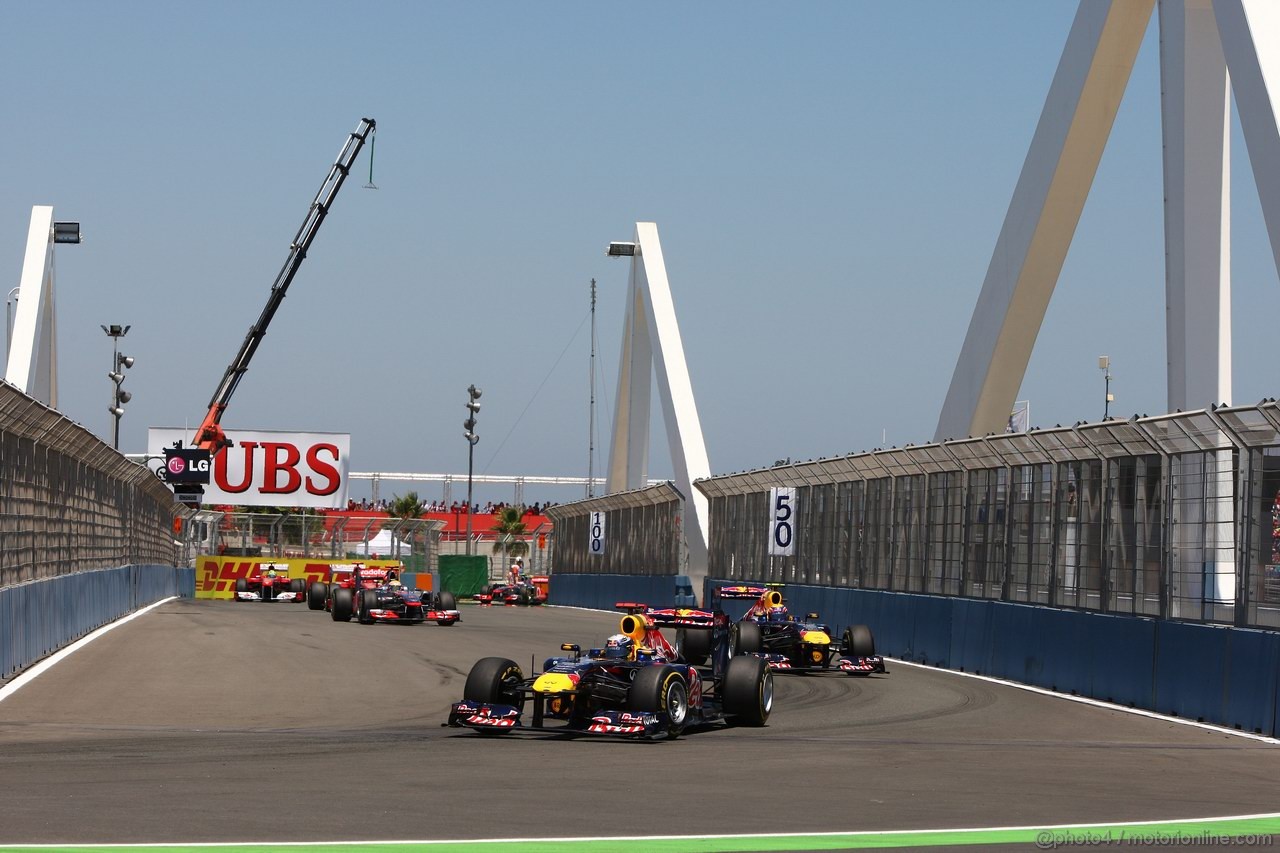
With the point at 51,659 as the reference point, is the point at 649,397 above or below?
above

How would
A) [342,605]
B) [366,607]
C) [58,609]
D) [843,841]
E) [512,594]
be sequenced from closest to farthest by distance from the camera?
[843,841]
[58,609]
[366,607]
[342,605]
[512,594]

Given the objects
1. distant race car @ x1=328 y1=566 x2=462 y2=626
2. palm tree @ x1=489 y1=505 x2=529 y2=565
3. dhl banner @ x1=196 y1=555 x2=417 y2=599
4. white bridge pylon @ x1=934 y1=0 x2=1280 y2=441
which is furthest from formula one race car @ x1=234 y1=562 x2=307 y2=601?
palm tree @ x1=489 y1=505 x2=529 y2=565

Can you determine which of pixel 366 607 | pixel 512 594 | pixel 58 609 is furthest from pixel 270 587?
pixel 58 609

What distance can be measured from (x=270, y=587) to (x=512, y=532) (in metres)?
59.8

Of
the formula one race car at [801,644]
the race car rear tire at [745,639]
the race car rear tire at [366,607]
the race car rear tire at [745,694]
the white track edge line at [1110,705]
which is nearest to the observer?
the race car rear tire at [745,694]

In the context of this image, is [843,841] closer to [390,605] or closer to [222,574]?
[390,605]

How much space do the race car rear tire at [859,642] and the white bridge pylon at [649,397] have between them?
22678 mm

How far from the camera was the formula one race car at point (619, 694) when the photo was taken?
1268cm

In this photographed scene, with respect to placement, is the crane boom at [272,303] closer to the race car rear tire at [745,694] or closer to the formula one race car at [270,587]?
the formula one race car at [270,587]

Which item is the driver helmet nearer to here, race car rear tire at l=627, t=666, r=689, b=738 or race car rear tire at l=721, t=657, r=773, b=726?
race car rear tire at l=627, t=666, r=689, b=738

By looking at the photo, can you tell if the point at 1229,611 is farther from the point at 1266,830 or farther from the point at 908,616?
the point at 908,616

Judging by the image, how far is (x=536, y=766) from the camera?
1080cm

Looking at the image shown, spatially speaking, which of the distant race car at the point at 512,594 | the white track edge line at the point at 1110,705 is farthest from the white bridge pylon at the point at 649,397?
the white track edge line at the point at 1110,705

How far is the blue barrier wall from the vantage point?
17562 millimetres
